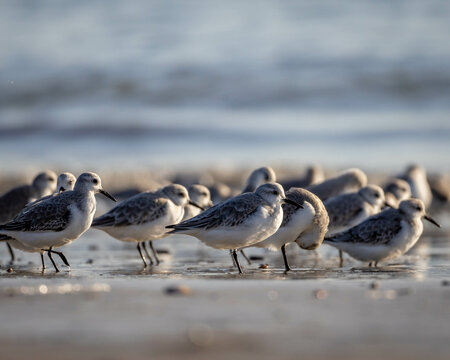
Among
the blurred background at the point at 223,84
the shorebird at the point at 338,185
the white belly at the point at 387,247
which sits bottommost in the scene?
the blurred background at the point at 223,84

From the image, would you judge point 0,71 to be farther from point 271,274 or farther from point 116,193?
point 271,274

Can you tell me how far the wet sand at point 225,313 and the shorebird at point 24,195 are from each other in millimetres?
2278

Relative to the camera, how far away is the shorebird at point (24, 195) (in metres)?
10.8

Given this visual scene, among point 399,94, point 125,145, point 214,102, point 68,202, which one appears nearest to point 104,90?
point 214,102

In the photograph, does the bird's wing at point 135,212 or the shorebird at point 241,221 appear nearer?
the shorebird at point 241,221

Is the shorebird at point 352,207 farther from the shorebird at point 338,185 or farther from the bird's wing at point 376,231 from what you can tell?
the bird's wing at point 376,231

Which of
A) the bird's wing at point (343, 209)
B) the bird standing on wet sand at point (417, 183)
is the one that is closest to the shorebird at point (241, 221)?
the bird's wing at point (343, 209)

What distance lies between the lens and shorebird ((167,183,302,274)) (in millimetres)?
8008

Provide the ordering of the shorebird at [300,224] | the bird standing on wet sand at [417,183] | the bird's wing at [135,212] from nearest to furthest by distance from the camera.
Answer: the shorebird at [300,224] < the bird's wing at [135,212] < the bird standing on wet sand at [417,183]

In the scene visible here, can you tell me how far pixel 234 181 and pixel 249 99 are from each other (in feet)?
28.6

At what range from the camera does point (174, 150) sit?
2112cm

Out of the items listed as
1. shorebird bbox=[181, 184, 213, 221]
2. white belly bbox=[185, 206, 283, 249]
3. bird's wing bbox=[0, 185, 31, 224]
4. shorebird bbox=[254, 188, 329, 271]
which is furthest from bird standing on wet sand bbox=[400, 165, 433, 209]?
white belly bbox=[185, 206, 283, 249]

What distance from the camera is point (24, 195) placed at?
10.9 m

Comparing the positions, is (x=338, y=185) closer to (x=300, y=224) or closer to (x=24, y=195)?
(x=300, y=224)
